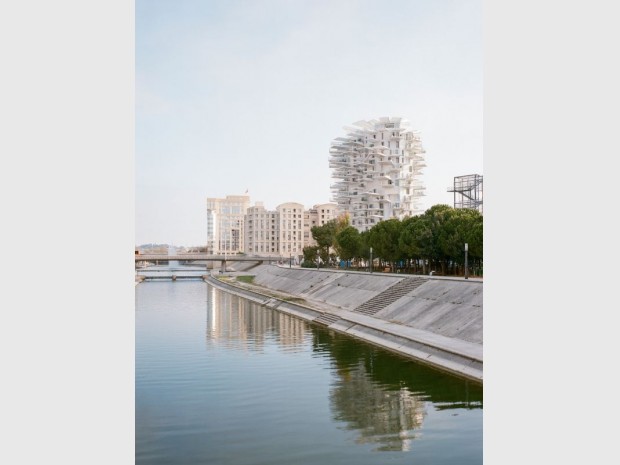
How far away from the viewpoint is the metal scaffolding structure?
84.6 meters

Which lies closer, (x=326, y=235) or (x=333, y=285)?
(x=333, y=285)

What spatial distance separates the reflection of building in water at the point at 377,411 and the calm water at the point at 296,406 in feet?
0.11

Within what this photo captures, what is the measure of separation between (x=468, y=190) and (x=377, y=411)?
2792 inches

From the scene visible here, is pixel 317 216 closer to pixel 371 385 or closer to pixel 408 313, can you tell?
pixel 408 313

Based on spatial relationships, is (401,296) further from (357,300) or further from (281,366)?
(281,366)

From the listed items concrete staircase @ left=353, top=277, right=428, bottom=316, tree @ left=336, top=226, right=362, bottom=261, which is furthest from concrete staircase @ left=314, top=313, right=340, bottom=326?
tree @ left=336, top=226, right=362, bottom=261

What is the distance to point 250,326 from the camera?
42031 millimetres

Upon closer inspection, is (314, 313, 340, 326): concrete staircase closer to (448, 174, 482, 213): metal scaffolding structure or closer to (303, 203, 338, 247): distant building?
(448, 174, 482, 213): metal scaffolding structure

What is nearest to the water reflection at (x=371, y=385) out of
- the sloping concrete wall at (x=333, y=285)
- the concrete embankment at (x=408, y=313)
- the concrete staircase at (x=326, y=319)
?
the concrete embankment at (x=408, y=313)

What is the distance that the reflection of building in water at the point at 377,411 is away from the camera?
16.3 metres

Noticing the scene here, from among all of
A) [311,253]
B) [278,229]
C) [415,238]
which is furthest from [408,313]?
[278,229]

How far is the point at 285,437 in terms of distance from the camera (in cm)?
1611

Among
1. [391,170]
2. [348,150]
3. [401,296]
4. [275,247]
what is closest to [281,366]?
[401,296]

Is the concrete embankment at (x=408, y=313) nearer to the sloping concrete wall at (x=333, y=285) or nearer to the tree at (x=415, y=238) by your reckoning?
the sloping concrete wall at (x=333, y=285)
